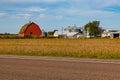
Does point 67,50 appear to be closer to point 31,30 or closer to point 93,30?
point 31,30

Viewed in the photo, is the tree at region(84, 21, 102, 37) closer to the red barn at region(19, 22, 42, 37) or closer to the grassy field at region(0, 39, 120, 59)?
the red barn at region(19, 22, 42, 37)

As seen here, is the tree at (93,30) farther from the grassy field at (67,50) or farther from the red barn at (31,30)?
the grassy field at (67,50)

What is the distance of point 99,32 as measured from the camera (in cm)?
17588

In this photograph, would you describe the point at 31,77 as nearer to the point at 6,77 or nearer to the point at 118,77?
the point at 6,77

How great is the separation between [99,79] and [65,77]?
1.20 metres

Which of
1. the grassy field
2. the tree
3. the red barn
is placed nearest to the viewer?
the grassy field

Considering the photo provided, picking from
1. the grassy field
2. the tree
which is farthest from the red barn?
the grassy field

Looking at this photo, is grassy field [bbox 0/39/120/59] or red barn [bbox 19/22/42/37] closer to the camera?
grassy field [bbox 0/39/120/59]

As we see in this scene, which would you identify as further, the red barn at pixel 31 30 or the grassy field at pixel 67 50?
the red barn at pixel 31 30

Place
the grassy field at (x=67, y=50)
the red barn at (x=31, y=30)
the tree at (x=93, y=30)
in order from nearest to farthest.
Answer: the grassy field at (x=67, y=50), the red barn at (x=31, y=30), the tree at (x=93, y=30)

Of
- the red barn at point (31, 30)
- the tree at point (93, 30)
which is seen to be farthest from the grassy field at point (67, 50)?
the tree at point (93, 30)

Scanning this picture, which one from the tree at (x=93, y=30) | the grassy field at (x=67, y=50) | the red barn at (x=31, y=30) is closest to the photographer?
the grassy field at (x=67, y=50)

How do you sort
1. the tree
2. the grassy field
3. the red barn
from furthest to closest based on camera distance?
1. the tree
2. the red barn
3. the grassy field

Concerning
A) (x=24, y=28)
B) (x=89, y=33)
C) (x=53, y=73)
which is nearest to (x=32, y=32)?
(x=24, y=28)
